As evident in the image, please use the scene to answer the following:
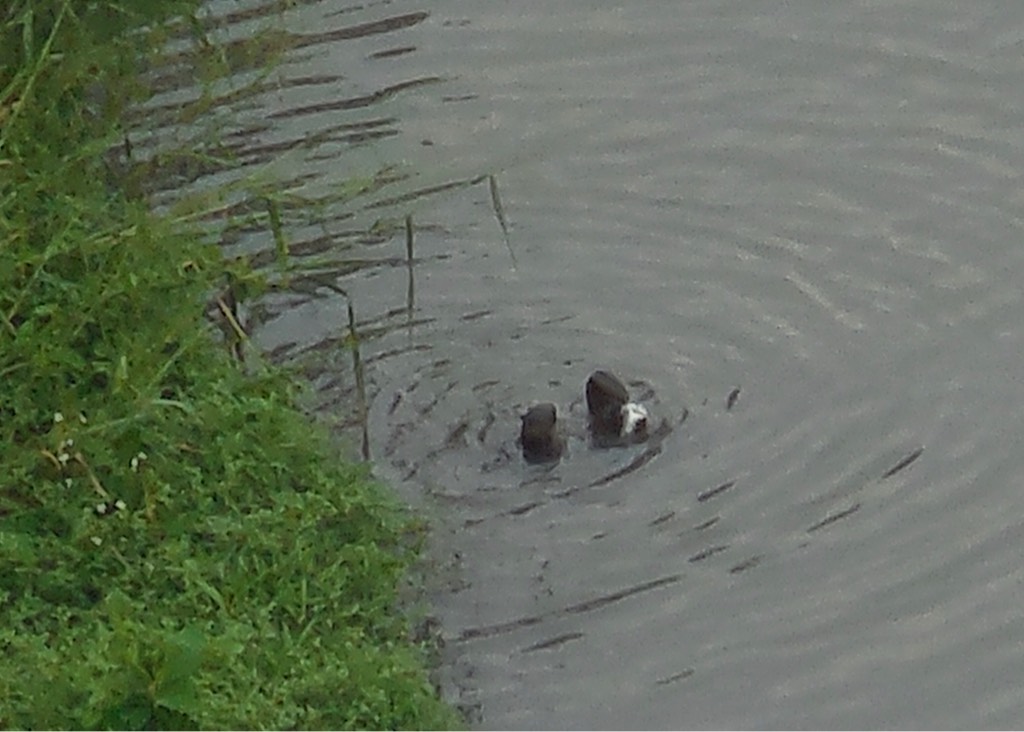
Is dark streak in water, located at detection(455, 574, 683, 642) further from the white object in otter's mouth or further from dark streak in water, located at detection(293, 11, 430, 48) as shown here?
dark streak in water, located at detection(293, 11, 430, 48)

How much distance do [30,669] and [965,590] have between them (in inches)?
86.0

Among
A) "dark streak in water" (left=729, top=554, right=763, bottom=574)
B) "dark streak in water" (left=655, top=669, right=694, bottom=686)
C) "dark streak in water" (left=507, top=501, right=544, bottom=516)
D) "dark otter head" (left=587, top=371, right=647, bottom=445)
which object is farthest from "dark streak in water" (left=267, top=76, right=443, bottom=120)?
"dark streak in water" (left=655, top=669, right=694, bottom=686)

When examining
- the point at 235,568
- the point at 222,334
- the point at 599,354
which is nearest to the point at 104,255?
the point at 222,334

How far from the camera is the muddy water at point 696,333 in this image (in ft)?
15.8

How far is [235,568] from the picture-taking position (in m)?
4.70

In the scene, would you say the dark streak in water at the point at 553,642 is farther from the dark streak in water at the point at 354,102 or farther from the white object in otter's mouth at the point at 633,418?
the dark streak in water at the point at 354,102

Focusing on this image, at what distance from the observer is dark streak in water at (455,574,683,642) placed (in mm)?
4883

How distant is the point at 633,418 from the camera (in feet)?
17.4

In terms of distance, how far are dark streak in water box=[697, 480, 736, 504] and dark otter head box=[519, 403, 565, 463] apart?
400 millimetres

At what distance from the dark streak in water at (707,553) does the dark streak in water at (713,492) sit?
0.55 feet

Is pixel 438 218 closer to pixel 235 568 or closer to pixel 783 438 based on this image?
pixel 783 438

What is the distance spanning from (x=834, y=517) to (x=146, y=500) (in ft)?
5.53

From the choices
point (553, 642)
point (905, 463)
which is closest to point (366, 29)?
point (905, 463)

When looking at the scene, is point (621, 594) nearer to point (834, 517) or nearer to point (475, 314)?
point (834, 517)
